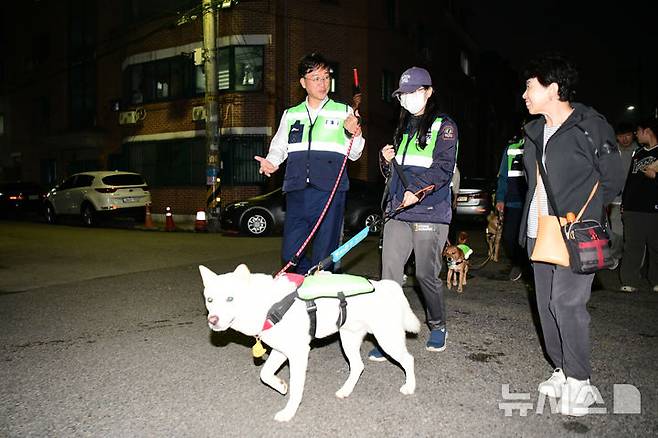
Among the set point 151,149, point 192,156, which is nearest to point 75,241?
point 192,156

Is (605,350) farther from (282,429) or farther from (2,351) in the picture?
(2,351)

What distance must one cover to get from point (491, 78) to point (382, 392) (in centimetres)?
4083

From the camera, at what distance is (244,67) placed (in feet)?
63.7

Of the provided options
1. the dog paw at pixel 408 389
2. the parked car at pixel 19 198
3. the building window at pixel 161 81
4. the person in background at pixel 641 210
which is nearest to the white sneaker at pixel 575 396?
the dog paw at pixel 408 389

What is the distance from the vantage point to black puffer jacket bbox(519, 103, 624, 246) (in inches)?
121

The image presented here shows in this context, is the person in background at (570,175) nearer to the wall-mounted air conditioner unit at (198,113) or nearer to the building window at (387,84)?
the wall-mounted air conditioner unit at (198,113)

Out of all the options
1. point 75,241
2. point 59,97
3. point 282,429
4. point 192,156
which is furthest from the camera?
point 59,97

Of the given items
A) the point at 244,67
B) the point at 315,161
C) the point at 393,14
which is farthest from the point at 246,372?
the point at 393,14

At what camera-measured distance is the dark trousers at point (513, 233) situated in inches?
280

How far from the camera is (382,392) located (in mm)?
3502

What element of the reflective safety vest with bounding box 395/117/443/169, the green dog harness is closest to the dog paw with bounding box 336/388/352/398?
the green dog harness

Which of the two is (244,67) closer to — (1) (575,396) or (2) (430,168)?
(2) (430,168)

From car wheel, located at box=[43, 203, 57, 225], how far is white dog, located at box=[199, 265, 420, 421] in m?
18.7

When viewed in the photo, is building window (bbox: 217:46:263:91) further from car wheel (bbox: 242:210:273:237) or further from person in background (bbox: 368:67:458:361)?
person in background (bbox: 368:67:458:361)
